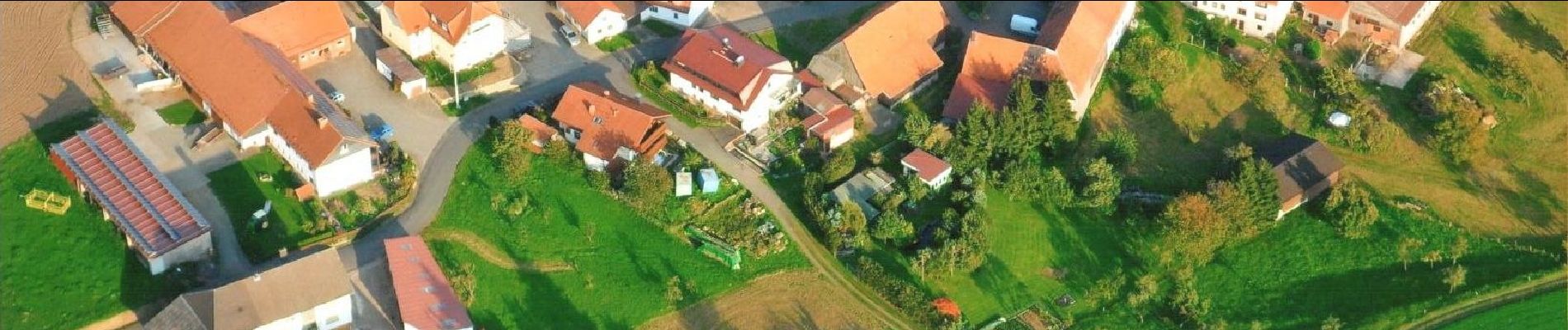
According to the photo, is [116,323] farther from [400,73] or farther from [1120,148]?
[1120,148]

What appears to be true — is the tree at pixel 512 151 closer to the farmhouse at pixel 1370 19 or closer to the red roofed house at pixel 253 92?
the red roofed house at pixel 253 92

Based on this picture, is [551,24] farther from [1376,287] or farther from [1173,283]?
[1376,287]

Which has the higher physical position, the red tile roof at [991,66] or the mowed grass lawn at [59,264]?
the red tile roof at [991,66]

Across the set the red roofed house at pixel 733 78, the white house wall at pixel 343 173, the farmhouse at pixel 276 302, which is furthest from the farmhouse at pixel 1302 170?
the farmhouse at pixel 276 302

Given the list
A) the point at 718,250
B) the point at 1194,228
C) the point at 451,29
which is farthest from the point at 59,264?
the point at 1194,228

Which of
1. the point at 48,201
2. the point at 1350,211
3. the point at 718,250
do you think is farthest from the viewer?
the point at 1350,211

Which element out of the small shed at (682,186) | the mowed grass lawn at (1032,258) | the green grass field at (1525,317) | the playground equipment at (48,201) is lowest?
the mowed grass lawn at (1032,258)

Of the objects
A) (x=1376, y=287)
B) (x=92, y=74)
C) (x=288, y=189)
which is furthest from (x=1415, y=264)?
(x=92, y=74)
